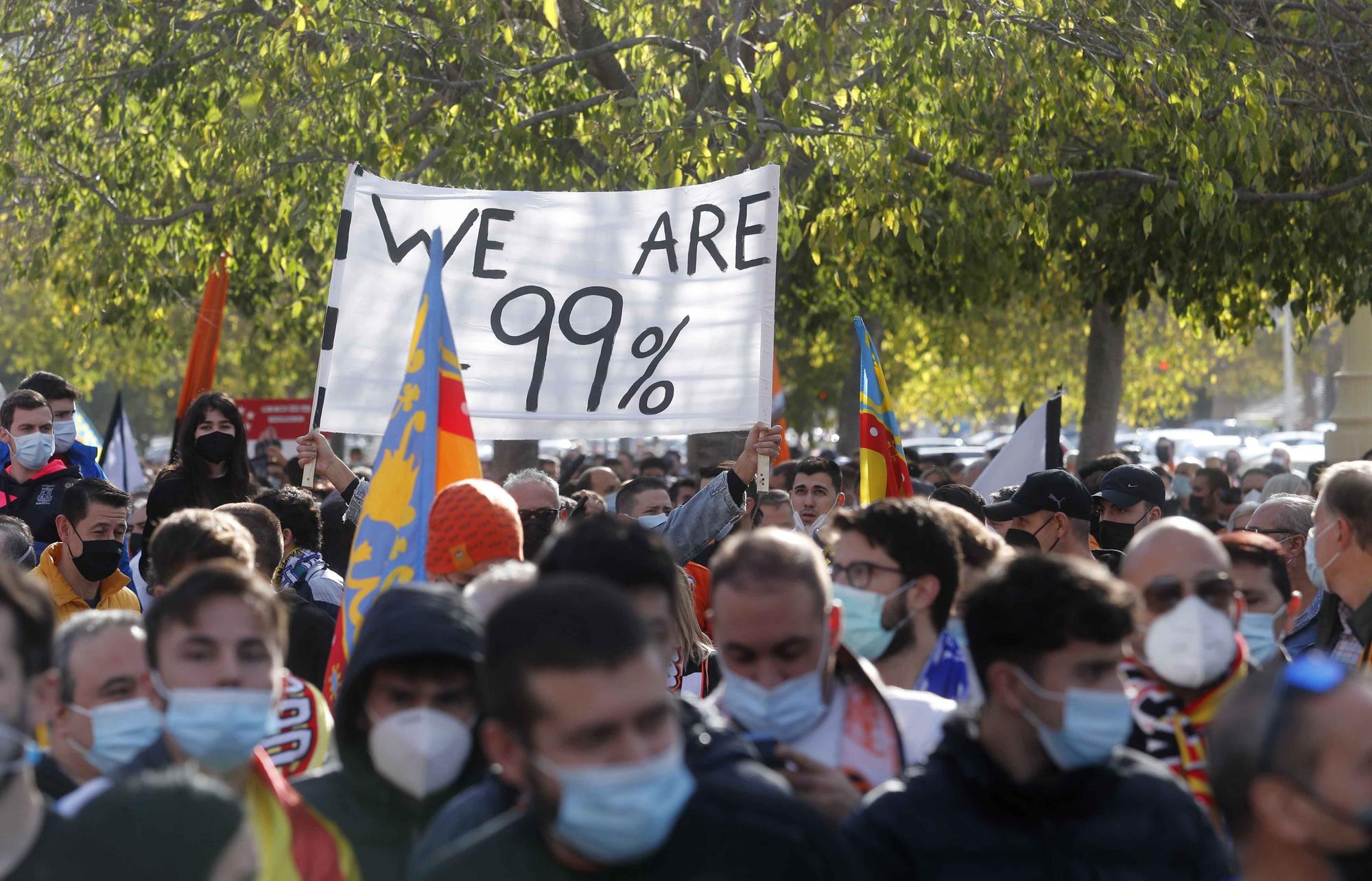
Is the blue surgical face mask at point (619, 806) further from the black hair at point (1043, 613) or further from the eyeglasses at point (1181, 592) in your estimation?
the eyeglasses at point (1181, 592)

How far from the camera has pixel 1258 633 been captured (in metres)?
4.11

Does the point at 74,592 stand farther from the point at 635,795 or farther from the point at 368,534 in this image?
the point at 635,795

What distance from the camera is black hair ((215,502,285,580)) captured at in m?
5.08

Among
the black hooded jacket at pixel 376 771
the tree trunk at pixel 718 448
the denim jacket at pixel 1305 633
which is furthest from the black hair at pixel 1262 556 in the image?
the tree trunk at pixel 718 448

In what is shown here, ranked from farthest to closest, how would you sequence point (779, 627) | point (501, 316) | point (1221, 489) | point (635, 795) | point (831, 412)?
point (831, 412) → point (1221, 489) → point (501, 316) → point (779, 627) → point (635, 795)

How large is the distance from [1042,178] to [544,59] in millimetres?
3286

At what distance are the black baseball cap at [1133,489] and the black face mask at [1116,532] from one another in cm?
9

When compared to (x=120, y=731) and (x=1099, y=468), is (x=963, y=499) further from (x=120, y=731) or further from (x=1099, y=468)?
(x=120, y=731)

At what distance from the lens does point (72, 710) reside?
3328 mm

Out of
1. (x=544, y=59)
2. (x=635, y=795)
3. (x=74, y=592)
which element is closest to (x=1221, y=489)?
(x=544, y=59)

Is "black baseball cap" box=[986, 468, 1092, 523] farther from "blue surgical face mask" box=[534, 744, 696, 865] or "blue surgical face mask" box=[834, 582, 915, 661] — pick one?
"blue surgical face mask" box=[534, 744, 696, 865]

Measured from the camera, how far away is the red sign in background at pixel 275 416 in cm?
1853

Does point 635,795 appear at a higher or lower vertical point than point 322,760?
higher

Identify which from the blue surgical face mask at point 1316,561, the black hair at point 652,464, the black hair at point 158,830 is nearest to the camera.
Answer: the black hair at point 158,830
